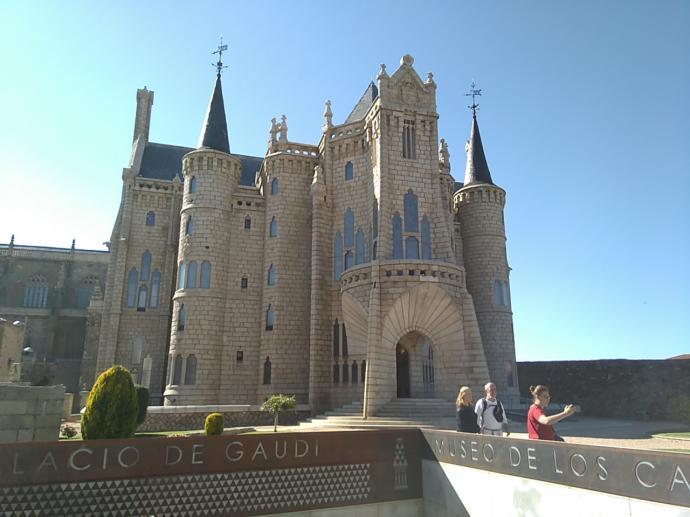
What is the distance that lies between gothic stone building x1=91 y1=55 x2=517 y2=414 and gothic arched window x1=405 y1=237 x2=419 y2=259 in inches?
2.9

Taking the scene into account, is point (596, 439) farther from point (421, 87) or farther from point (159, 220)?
point (159, 220)

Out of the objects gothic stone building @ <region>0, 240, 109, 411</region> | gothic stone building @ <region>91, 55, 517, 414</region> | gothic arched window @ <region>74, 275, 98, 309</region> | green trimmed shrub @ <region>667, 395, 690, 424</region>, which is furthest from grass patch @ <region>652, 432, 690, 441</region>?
gothic arched window @ <region>74, 275, 98, 309</region>

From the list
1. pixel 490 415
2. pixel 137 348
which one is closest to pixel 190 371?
pixel 137 348

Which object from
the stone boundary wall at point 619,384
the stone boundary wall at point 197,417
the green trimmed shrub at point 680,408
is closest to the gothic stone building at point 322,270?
the stone boundary wall at point 197,417

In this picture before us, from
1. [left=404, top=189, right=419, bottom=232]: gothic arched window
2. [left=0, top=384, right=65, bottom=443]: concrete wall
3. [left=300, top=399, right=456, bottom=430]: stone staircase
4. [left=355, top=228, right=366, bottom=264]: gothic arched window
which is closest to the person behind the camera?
[left=0, top=384, right=65, bottom=443]: concrete wall

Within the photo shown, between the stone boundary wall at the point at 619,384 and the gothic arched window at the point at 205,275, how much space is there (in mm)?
25194

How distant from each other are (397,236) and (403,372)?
705 cm

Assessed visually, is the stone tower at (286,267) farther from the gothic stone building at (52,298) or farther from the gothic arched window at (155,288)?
the gothic stone building at (52,298)

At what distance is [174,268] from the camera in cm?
3297

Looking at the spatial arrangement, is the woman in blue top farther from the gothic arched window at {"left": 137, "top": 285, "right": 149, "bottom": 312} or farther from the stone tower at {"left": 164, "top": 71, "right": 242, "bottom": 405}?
the gothic arched window at {"left": 137, "top": 285, "right": 149, "bottom": 312}

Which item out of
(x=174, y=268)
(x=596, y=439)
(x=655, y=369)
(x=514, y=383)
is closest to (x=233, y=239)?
(x=174, y=268)

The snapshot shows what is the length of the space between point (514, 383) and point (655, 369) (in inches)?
332

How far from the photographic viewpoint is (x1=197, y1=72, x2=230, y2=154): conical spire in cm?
3067

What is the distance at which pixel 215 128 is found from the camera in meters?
31.3
